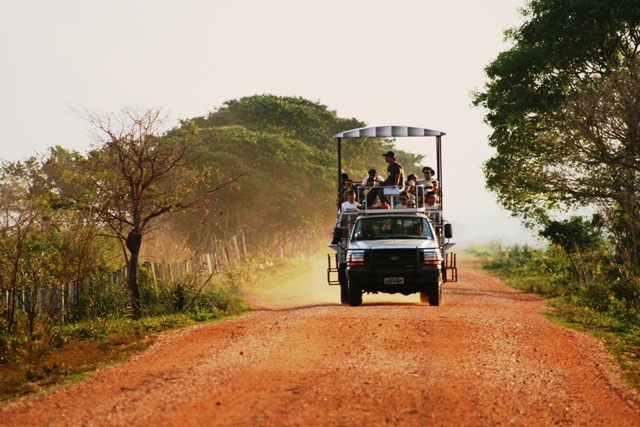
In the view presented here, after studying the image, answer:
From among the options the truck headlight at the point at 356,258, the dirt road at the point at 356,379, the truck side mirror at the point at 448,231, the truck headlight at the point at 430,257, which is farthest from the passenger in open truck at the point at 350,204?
the dirt road at the point at 356,379

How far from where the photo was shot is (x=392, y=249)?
1873 centimetres

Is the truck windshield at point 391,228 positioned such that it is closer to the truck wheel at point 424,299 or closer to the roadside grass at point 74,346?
the truck wheel at point 424,299

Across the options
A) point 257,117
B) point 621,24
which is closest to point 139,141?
point 621,24

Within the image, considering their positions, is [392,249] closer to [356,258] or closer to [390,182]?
[356,258]

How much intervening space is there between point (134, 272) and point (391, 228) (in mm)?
5710

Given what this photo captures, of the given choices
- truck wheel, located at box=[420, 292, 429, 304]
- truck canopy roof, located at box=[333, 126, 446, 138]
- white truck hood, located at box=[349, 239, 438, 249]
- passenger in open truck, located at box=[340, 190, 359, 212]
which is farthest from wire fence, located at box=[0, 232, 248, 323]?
truck wheel, located at box=[420, 292, 429, 304]

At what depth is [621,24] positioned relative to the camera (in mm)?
28297

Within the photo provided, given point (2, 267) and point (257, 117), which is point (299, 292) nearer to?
point (2, 267)

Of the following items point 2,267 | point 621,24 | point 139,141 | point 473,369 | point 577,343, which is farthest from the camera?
point 621,24

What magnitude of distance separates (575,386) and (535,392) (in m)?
0.85

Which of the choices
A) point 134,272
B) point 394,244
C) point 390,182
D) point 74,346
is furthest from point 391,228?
point 74,346

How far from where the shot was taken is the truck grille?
1873 centimetres

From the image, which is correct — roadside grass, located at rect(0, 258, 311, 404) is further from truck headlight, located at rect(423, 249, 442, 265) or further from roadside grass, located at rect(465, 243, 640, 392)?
roadside grass, located at rect(465, 243, 640, 392)

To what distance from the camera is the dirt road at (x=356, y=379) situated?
8758mm
